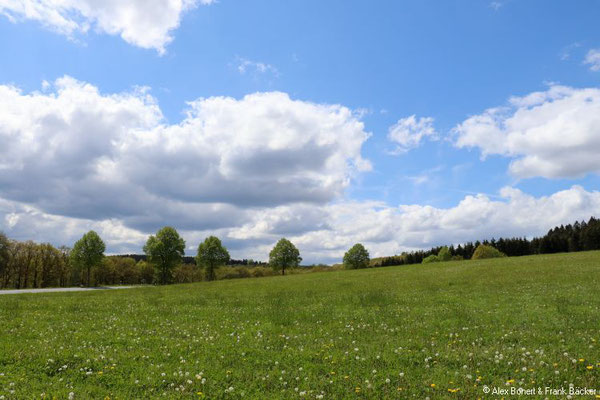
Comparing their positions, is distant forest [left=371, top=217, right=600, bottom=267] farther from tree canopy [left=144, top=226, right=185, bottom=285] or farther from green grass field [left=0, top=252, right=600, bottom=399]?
green grass field [left=0, top=252, right=600, bottom=399]

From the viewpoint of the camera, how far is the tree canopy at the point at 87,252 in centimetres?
8562

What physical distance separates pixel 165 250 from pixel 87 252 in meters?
17.3

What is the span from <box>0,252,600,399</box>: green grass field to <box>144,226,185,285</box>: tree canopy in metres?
72.4

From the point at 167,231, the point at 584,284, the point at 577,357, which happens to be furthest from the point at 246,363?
the point at 167,231

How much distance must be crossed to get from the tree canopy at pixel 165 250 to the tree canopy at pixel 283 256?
1021 inches

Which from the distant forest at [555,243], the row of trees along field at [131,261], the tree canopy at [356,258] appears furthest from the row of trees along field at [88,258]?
the distant forest at [555,243]

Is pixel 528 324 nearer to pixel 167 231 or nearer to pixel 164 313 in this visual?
pixel 164 313

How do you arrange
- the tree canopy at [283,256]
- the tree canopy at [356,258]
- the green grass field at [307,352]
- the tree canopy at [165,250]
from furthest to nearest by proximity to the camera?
1. the tree canopy at [356,258]
2. the tree canopy at [283,256]
3. the tree canopy at [165,250]
4. the green grass field at [307,352]

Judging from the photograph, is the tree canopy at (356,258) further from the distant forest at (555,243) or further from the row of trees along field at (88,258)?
the distant forest at (555,243)

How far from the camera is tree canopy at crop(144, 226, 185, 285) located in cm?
8994

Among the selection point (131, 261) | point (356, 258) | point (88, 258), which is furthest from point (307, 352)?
point (131, 261)

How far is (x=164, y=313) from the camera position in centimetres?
2114

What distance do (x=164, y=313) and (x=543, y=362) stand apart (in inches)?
727

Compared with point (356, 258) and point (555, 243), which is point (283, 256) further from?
point (555, 243)
